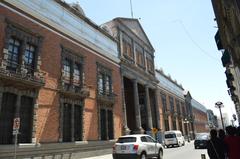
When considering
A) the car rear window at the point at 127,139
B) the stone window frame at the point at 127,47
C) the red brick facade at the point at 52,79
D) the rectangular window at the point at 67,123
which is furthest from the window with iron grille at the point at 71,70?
the stone window frame at the point at 127,47

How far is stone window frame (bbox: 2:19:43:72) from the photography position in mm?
16942

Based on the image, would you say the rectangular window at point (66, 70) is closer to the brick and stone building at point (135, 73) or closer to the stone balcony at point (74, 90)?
the stone balcony at point (74, 90)

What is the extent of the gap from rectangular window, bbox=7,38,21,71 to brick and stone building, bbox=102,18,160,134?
16.4 metres

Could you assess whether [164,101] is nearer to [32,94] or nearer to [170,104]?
[170,104]

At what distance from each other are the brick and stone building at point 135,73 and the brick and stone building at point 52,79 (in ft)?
17.5

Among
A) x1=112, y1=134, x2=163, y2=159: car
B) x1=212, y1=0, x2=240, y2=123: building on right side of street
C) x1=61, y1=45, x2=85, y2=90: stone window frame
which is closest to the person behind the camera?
x1=212, y1=0, x2=240, y2=123: building on right side of street

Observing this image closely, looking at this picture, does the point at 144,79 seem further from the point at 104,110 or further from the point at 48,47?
the point at 48,47

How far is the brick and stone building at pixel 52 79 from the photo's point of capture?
16812 millimetres

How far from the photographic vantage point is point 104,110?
27453 millimetres

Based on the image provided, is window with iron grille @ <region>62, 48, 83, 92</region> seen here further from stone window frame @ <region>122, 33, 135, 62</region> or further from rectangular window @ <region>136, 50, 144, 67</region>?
rectangular window @ <region>136, 50, 144, 67</region>

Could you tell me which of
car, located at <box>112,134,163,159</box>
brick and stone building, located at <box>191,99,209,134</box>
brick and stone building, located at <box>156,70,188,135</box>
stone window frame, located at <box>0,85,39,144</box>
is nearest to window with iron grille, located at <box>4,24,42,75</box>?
stone window frame, located at <box>0,85,39,144</box>

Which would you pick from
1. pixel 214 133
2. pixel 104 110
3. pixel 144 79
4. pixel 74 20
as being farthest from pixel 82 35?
pixel 214 133

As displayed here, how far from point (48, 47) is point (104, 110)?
9786 millimetres

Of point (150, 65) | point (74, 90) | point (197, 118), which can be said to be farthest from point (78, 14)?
point (197, 118)
